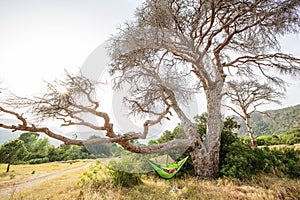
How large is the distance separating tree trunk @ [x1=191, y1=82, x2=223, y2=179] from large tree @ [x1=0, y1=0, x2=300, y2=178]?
0.03 meters

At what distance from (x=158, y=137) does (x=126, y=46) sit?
391cm

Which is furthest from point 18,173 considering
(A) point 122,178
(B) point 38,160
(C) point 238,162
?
(C) point 238,162

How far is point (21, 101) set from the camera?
10.0ft

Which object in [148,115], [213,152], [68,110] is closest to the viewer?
[68,110]

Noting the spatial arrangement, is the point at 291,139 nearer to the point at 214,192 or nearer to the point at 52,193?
the point at 214,192

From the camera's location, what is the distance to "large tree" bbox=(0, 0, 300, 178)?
11.0 feet

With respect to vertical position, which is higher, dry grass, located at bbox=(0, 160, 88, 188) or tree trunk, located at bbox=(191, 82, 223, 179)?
tree trunk, located at bbox=(191, 82, 223, 179)

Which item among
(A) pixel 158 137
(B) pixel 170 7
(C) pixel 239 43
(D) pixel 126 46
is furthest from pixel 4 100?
(C) pixel 239 43

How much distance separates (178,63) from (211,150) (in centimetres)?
341

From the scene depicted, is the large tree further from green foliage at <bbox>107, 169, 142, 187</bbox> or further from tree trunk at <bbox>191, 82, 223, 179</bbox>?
green foliage at <bbox>107, 169, 142, 187</bbox>

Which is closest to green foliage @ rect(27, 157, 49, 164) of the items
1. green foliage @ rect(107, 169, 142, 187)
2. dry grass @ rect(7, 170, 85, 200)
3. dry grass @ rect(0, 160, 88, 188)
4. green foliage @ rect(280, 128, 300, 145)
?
dry grass @ rect(0, 160, 88, 188)

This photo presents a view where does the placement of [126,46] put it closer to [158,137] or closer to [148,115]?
[148,115]

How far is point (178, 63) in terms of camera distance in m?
5.83

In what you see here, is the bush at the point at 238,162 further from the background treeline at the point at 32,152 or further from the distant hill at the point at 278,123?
the distant hill at the point at 278,123
